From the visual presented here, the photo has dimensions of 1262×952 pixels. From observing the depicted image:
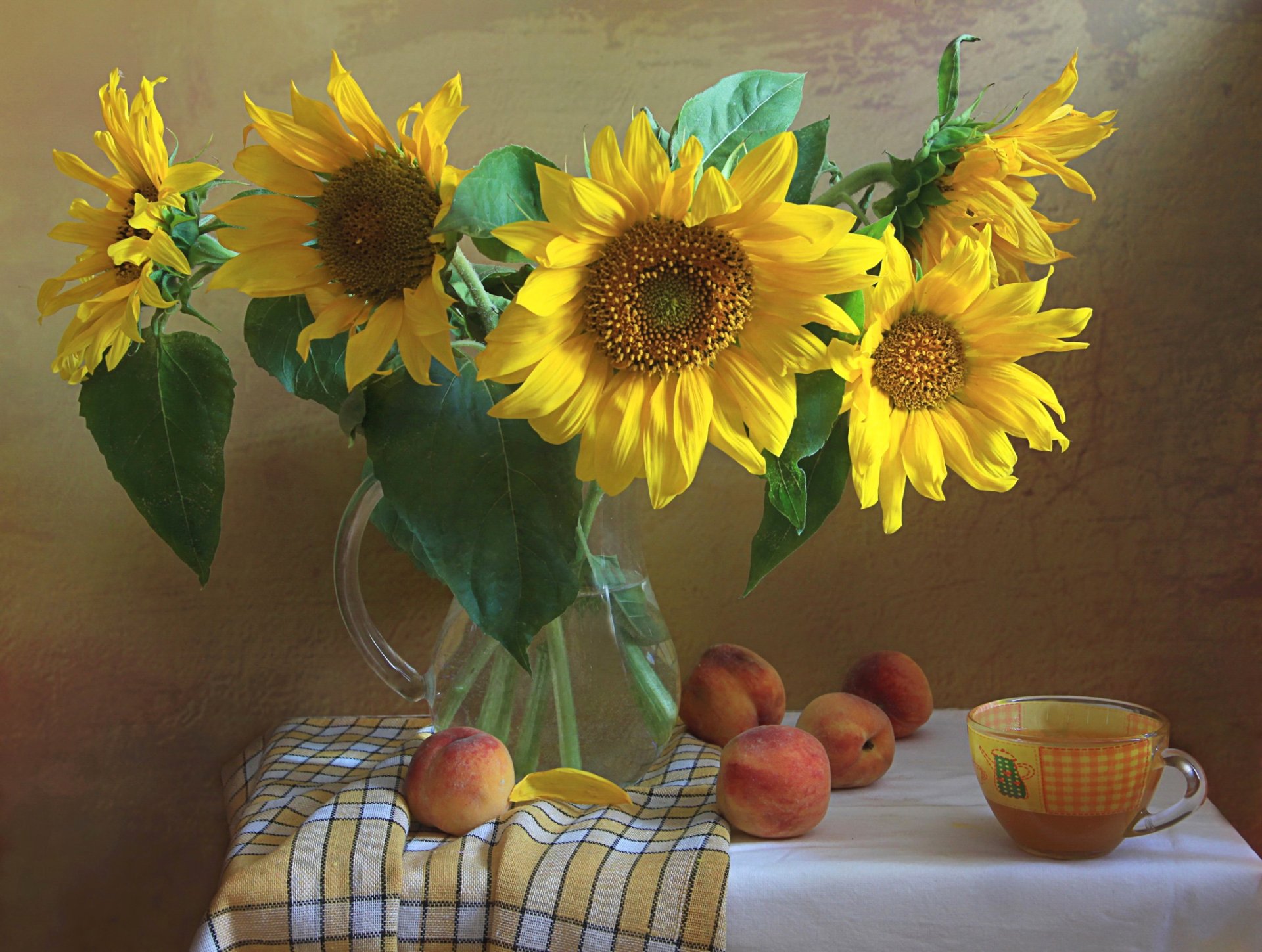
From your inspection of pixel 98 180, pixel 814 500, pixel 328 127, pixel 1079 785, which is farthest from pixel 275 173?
pixel 1079 785

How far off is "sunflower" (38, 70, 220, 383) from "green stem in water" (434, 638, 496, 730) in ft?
0.97

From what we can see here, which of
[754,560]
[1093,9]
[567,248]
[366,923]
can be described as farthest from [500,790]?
[1093,9]

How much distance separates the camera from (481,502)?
23.7 inches

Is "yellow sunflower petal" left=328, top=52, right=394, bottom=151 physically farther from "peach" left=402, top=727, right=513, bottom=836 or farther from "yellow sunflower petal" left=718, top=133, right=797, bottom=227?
"peach" left=402, top=727, right=513, bottom=836

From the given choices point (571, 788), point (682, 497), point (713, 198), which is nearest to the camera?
point (713, 198)

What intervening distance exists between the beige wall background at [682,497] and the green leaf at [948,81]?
1.08 ft

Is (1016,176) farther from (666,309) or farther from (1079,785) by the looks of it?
(1079,785)

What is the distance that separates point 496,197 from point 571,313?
7 centimetres

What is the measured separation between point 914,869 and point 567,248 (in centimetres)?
40

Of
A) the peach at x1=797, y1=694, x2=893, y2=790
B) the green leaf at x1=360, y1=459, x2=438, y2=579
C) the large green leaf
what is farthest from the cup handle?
the green leaf at x1=360, y1=459, x2=438, y2=579

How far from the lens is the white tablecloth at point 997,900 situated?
23.6 inches

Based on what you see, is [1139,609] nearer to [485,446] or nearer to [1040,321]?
[1040,321]

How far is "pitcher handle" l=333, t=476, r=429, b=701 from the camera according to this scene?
745mm

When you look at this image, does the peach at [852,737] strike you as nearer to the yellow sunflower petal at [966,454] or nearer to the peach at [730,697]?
the peach at [730,697]
